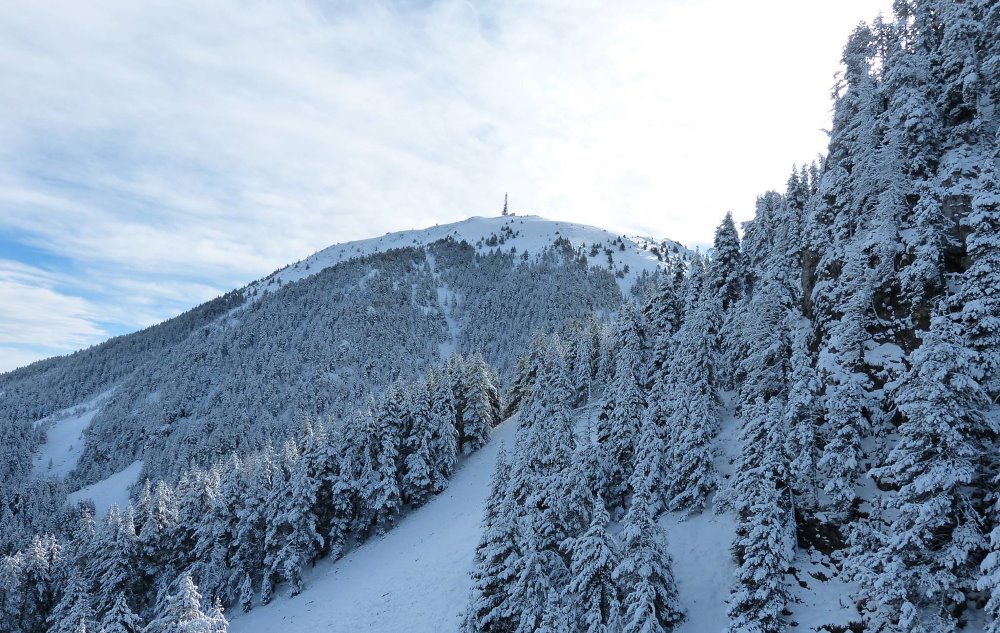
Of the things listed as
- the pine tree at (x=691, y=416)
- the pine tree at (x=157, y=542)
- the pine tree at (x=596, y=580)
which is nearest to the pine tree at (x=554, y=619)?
the pine tree at (x=596, y=580)

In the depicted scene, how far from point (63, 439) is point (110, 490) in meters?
62.1

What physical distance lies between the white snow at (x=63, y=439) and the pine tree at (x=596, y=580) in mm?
195475

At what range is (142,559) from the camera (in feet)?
157

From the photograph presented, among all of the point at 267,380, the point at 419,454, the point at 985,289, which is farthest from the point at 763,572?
the point at 267,380

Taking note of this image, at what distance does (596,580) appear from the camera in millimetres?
20125

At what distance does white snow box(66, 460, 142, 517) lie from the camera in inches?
5039

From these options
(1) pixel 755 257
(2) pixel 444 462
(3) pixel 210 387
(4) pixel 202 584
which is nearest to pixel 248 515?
(4) pixel 202 584

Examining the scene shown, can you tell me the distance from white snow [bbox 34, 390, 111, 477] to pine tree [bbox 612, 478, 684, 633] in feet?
648

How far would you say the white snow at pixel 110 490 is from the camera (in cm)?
12800

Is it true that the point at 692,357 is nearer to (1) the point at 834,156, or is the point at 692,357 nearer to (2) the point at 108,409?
(1) the point at 834,156

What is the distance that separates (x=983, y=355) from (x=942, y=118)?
51.2ft

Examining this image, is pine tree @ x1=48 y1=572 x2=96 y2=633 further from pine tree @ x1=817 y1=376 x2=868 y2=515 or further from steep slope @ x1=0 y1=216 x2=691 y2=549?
steep slope @ x1=0 y1=216 x2=691 y2=549

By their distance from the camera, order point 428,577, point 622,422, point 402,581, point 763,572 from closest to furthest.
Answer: point 763,572, point 622,422, point 428,577, point 402,581

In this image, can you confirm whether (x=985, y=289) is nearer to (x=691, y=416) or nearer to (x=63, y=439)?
(x=691, y=416)
